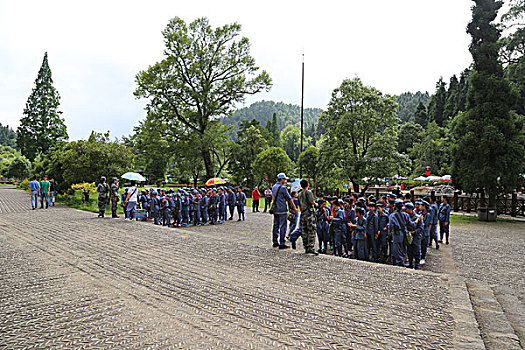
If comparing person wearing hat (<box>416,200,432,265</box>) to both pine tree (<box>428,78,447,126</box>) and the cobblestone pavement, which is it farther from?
pine tree (<box>428,78,447,126</box>)

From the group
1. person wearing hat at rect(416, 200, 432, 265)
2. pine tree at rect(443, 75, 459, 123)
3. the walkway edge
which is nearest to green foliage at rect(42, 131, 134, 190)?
person wearing hat at rect(416, 200, 432, 265)

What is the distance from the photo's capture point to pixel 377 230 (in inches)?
332

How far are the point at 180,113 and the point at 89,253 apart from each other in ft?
85.6

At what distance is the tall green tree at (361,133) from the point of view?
19.8 metres

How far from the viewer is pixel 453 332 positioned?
4348 mm

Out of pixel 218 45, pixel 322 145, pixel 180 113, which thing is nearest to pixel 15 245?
pixel 322 145

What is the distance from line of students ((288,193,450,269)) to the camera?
805cm

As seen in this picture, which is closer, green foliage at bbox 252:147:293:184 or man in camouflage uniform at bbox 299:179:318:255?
man in camouflage uniform at bbox 299:179:318:255

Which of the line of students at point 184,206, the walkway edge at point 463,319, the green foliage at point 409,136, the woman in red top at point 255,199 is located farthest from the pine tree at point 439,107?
the walkway edge at point 463,319

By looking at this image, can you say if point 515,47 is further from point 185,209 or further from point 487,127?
point 185,209

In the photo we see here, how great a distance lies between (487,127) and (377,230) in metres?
14.9

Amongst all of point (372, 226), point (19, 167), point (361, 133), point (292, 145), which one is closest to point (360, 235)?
point (372, 226)

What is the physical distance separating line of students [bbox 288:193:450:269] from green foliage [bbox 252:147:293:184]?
2852 cm

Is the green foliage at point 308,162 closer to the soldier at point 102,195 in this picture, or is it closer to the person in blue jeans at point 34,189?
the soldier at point 102,195
